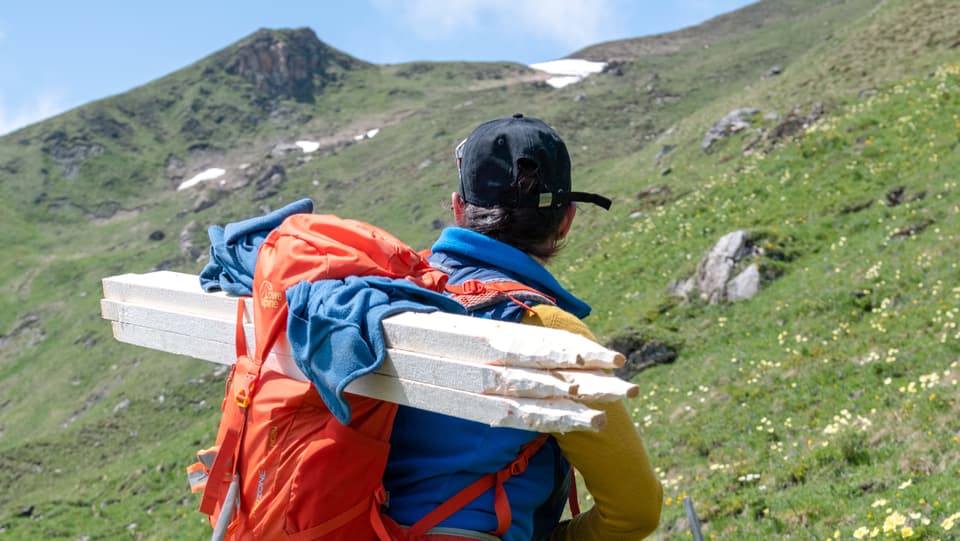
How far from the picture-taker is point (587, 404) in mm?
2053

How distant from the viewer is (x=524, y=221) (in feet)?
9.12

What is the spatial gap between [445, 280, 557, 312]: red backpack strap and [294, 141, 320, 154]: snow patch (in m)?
79.2

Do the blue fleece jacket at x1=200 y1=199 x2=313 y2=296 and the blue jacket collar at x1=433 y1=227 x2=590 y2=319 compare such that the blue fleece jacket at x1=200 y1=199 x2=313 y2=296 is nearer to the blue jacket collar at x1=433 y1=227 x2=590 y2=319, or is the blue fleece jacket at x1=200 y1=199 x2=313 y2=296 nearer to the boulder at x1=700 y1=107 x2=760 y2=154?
the blue jacket collar at x1=433 y1=227 x2=590 y2=319

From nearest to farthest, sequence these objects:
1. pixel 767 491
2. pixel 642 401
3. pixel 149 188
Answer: pixel 767 491
pixel 642 401
pixel 149 188

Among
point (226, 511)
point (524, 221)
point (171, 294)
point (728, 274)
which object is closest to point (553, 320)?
point (524, 221)

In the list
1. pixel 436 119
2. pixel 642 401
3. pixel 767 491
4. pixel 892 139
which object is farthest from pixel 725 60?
pixel 767 491

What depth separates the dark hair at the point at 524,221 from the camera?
108 inches

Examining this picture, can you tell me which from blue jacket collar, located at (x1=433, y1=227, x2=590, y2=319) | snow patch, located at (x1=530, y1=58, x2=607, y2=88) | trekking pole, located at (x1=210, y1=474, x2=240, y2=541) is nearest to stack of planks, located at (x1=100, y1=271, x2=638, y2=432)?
trekking pole, located at (x1=210, y1=474, x2=240, y2=541)

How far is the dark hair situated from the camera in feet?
8.98

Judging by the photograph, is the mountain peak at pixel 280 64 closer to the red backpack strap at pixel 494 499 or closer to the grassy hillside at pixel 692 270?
the grassy hillside at pixel 692 270

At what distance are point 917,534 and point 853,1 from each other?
81.5 meters

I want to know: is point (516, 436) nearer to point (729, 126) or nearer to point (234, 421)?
point (234, 421)

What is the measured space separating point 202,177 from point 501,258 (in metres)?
83.5

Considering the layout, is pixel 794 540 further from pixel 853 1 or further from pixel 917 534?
pixel 853 1
